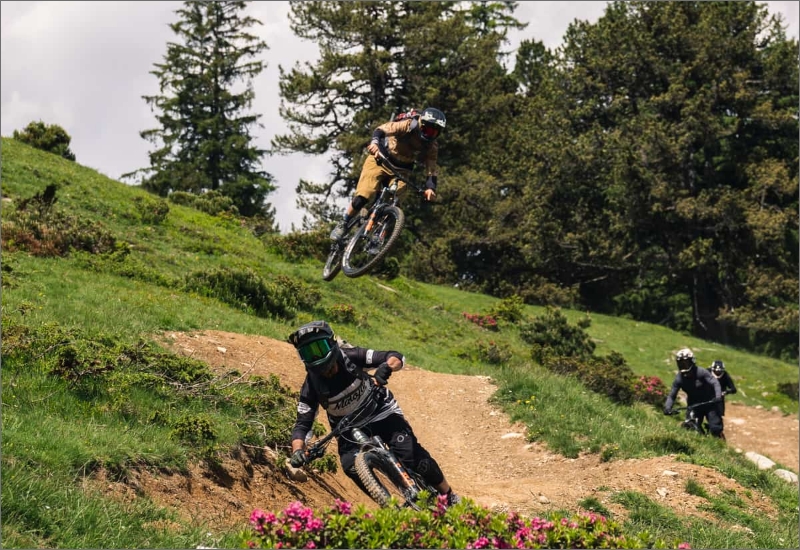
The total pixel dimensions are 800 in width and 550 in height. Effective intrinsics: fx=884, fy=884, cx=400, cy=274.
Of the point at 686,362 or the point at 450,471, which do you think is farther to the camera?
the point at 686,362

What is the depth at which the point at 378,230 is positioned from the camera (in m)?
14.6

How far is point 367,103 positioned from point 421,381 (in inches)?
1430

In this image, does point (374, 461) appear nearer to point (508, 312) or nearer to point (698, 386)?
point (698, 386)

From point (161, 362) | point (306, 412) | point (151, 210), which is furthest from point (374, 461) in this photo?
point (151, 210)

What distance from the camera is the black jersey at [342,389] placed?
30.8 feet

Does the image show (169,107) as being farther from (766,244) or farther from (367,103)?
(766,244)

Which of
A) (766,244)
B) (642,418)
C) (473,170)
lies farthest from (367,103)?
(642,418)

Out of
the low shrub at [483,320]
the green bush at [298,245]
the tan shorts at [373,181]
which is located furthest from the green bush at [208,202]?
the tan shorts at [373,181]

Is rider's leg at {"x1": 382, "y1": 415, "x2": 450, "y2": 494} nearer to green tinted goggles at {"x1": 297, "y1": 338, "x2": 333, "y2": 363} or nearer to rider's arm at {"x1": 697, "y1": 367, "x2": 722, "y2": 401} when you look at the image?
green tinted goggles at {"x1": 297, "y1": 338, "x2": 333, "y2": 363}

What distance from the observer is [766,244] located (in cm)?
4209

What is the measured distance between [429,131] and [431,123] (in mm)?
190

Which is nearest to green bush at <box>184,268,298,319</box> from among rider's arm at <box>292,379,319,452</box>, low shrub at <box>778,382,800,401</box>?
rider's arm at <box>292,379,319,452</box>

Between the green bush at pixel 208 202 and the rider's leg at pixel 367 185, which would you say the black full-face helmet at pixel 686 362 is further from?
the green bush at pixel 208 202

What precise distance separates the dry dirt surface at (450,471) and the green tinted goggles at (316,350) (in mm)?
1791
